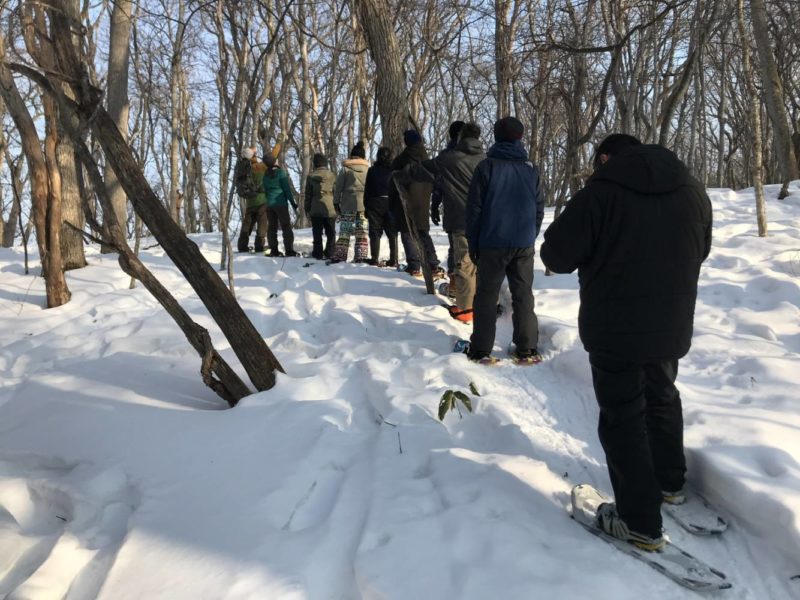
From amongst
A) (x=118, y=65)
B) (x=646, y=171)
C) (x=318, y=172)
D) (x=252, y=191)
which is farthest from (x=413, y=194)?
(x=118, y=65)

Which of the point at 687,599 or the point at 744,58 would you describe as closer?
the point at 687,599

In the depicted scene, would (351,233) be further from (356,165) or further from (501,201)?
(501,201)

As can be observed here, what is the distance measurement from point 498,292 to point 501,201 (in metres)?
0.73

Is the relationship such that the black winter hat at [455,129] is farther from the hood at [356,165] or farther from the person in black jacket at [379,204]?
the hood at [356,165]

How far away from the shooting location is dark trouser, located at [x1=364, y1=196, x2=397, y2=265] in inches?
284

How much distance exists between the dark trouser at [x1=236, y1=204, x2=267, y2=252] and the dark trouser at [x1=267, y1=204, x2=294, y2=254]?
0.25 meters

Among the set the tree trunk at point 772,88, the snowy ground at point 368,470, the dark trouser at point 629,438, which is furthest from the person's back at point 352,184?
the tree trunk at point 772,88

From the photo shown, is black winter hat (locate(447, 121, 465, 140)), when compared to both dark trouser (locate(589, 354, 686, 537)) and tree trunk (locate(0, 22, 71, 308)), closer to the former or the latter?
dark trouser (locate(589, 354, 686, 537))

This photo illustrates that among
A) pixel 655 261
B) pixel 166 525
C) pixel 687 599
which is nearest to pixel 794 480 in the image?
pixel 687 599

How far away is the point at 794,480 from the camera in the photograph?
7.14 feet

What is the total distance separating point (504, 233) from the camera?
403cm

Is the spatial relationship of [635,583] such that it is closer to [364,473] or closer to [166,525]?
[364,473]

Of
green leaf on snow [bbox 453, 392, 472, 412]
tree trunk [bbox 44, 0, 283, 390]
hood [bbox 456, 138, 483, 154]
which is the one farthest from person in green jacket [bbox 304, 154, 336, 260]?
green leaf on snow [bbox 453, 392, 472, 412]

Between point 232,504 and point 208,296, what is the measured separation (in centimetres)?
158
